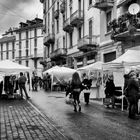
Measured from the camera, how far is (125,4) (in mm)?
22078

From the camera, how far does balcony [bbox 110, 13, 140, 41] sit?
19.1 meters

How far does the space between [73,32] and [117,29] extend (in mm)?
14312

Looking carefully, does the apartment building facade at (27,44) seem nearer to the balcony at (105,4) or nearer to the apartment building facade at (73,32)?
the apartment building facade at (73,32)

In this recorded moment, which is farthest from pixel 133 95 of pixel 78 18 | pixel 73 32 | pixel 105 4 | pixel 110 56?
pixel 73 32

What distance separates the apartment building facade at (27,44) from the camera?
2847 inches

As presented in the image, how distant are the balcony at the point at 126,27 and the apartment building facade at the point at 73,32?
17.2 feet

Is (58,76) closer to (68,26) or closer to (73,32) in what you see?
(73,32)

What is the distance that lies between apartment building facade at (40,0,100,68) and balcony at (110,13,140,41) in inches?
207

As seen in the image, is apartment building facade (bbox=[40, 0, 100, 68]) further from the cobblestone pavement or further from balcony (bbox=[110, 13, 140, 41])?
the cobblestone pavement

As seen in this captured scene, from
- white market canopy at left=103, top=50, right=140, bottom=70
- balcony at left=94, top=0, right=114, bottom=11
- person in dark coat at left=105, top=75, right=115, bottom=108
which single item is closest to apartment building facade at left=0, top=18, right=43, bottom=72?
balcony at left=94, top=0, right=114, bottom=11

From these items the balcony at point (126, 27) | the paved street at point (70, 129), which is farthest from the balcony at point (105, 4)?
the paved street at point (70, 129)

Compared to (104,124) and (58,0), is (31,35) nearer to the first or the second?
(58,0)

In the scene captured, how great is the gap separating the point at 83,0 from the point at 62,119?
925 inches

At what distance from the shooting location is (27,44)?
75.9m
